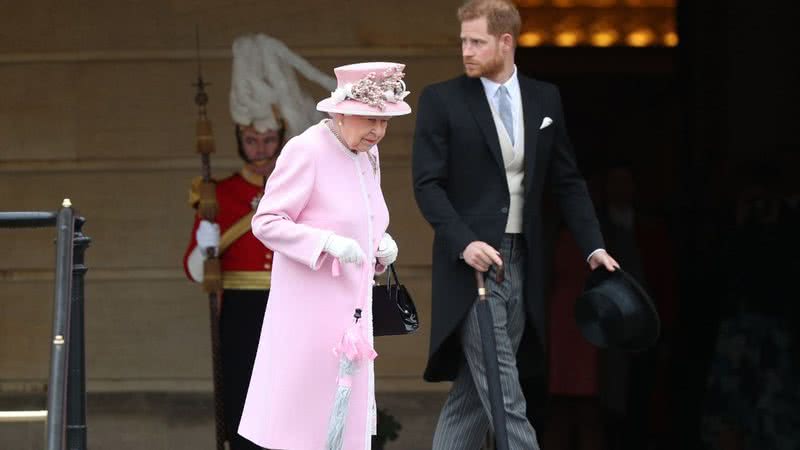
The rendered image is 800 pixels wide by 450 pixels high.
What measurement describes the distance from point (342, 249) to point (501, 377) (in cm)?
109

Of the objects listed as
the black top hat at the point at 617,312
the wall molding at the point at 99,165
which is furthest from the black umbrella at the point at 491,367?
the wall molding at the point at 99,165

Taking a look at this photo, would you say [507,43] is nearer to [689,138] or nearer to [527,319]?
[527,319]

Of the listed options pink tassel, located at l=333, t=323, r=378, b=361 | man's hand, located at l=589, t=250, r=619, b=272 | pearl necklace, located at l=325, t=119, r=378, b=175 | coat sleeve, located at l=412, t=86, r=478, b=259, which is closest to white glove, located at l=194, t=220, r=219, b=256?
coat sleeve, located at l=412, t=86, r=478, b=259

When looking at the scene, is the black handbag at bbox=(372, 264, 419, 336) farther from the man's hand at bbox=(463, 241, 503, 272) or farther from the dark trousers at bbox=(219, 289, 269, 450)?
the dark trousers at bbox=(219, 289, 269, 450)

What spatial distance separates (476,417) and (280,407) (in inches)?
44.9

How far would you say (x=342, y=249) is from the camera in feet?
17.2

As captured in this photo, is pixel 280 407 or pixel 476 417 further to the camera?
pixel 476 417

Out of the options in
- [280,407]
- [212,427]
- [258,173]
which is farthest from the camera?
[212,427]

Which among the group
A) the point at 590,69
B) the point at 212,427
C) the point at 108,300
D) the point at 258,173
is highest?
the point at 590,69

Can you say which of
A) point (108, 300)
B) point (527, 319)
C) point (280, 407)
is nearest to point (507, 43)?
point (527, 319)

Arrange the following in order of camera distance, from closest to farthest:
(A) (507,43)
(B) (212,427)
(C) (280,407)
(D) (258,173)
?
(C) (280,407) < (A) (507,43) < (D) (258,173) < (B) (212,427)

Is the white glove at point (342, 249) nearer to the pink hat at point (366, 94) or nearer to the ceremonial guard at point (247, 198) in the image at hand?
the pink hat at point (366, 94)

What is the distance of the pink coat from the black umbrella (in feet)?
1.98

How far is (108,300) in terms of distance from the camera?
8.85 meters
